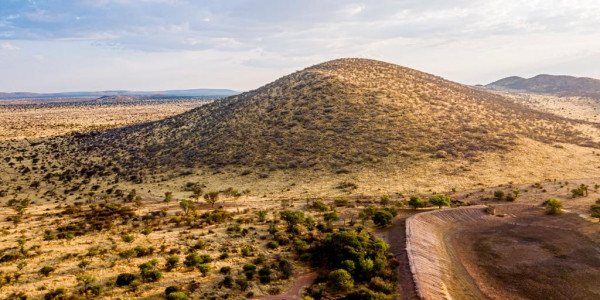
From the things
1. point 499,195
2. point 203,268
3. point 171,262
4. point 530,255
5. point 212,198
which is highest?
point 499,195

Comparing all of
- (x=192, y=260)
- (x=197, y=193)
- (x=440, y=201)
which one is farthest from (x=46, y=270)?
(x=440, y=201)

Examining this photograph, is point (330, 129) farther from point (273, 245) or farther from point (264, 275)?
point (264, 275)

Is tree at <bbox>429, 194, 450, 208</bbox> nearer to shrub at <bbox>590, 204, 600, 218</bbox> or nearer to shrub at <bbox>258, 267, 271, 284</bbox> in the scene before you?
shrub at <bbox>590, 204, 600, 218</bbox>

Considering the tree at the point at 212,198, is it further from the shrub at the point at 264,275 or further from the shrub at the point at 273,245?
the shrub at the point at 264,275

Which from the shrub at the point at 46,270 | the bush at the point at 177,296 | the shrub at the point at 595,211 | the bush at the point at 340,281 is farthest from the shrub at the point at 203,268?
the shrub at the point at 595,211

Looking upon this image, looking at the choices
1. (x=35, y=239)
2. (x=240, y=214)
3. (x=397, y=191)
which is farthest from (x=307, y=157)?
(x=35, y=239)

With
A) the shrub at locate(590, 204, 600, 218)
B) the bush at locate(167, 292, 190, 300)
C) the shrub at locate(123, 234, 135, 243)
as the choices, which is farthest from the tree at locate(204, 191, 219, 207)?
the shrub at locate(590, 204, 600, 218)
